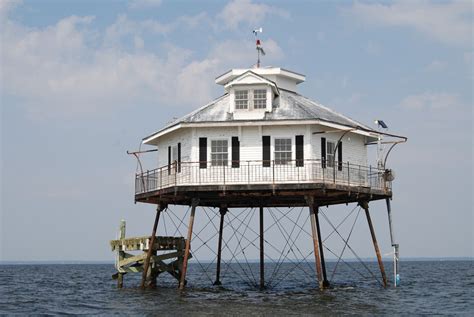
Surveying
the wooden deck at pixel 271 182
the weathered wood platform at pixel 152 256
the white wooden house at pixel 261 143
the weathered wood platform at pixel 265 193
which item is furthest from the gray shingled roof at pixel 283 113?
the weathered wood platform at pixel 152 256

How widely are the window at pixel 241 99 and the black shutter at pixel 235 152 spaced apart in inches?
67.2

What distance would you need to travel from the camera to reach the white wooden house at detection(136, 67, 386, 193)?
3366cm

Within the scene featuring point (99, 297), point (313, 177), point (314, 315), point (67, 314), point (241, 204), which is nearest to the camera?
point (314, 315)

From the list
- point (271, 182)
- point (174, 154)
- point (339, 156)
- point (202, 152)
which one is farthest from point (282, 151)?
point (174, 154)

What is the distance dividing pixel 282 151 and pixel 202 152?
378 cm

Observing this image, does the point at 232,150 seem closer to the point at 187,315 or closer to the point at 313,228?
the point at 313,228

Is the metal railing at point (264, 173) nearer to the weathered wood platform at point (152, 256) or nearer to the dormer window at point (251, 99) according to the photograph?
the dormer window at point (251, 99)

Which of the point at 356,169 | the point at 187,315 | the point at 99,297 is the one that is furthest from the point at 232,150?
the point at 99,297

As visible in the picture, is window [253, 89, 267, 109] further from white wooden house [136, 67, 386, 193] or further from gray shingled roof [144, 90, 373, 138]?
gray shingled roof [144, 90, 373, 138]

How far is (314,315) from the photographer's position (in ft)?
91.5

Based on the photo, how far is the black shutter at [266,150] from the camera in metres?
33.8

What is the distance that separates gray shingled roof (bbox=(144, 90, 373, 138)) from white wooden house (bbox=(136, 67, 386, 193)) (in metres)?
0.05

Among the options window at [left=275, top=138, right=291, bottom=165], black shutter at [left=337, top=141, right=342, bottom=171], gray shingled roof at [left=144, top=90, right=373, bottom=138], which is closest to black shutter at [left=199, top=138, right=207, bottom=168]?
gray shingled roof at [left=144, top=90, right=373, bottom=138]

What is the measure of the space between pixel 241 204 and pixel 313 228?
8510 millimetres
